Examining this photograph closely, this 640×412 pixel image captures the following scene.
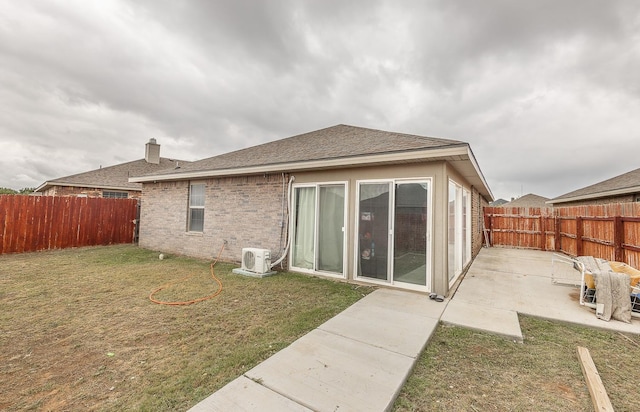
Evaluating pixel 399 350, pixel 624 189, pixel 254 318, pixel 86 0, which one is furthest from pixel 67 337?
pixel 624 189

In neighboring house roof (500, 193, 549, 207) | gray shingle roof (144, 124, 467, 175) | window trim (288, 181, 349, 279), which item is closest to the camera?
Answer: gray shingle roof (144, 124, 467, 175)

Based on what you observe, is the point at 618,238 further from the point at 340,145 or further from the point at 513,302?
the point at 340,145

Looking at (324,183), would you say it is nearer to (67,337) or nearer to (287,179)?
(287,179)

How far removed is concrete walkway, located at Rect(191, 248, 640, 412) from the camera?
1.94 m

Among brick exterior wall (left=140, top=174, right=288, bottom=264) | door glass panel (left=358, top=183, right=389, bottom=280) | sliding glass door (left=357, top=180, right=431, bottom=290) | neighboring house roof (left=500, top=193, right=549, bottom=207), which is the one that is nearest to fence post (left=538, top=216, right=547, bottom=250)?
sliding glass door (left=357, top=180, right=431, bottom=290)

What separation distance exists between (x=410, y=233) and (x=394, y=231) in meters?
0.30

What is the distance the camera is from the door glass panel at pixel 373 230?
5160mm

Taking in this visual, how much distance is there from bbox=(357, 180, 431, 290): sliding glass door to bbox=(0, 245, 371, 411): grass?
666 mm

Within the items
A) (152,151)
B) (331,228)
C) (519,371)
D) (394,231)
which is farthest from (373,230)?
(152,151)

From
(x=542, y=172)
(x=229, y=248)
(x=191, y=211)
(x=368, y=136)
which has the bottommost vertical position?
(x=229, y=248)

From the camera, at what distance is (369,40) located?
7.76 metres

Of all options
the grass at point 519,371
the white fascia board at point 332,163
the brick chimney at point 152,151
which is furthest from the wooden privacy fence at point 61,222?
the grass at point 519,371

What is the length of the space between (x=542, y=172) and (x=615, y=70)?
16561 mm

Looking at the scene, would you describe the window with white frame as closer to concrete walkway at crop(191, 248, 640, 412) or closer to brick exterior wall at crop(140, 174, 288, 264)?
brick exterior wall at crop(140, 174, 288, 264)
